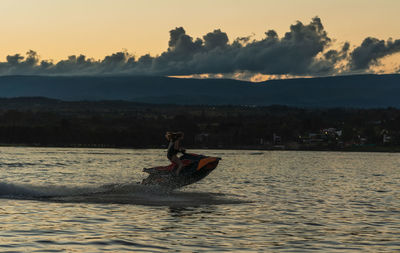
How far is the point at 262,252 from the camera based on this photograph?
18.2 meters

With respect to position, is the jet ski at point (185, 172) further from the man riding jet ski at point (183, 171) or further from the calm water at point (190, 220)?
the calm water at point (190, 220)

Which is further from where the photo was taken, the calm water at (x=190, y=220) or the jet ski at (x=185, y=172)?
the jet ski at (x=185, y=172)

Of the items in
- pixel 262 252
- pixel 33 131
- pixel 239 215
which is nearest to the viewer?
pixel 262 252

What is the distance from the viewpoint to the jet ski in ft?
108

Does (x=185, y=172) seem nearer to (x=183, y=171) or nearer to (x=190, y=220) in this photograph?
(x=183, y=171)

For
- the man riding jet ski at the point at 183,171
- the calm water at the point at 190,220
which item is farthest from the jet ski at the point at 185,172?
the calm water at the point at 190,220

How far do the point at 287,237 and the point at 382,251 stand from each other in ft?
10.5

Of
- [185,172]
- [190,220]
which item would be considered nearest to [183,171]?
[185,172]

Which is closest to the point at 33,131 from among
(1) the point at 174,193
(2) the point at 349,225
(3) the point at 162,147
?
(3) the point at 162,147

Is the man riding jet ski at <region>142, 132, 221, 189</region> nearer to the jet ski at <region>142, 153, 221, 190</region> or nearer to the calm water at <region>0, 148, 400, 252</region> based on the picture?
the jet ski at <region>142, 153, 221, 190</region>

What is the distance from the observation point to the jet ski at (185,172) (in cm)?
3306

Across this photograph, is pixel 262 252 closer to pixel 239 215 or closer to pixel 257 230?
pixel 257 230

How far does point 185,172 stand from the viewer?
3303 centimetres

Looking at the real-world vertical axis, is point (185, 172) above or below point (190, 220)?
above
